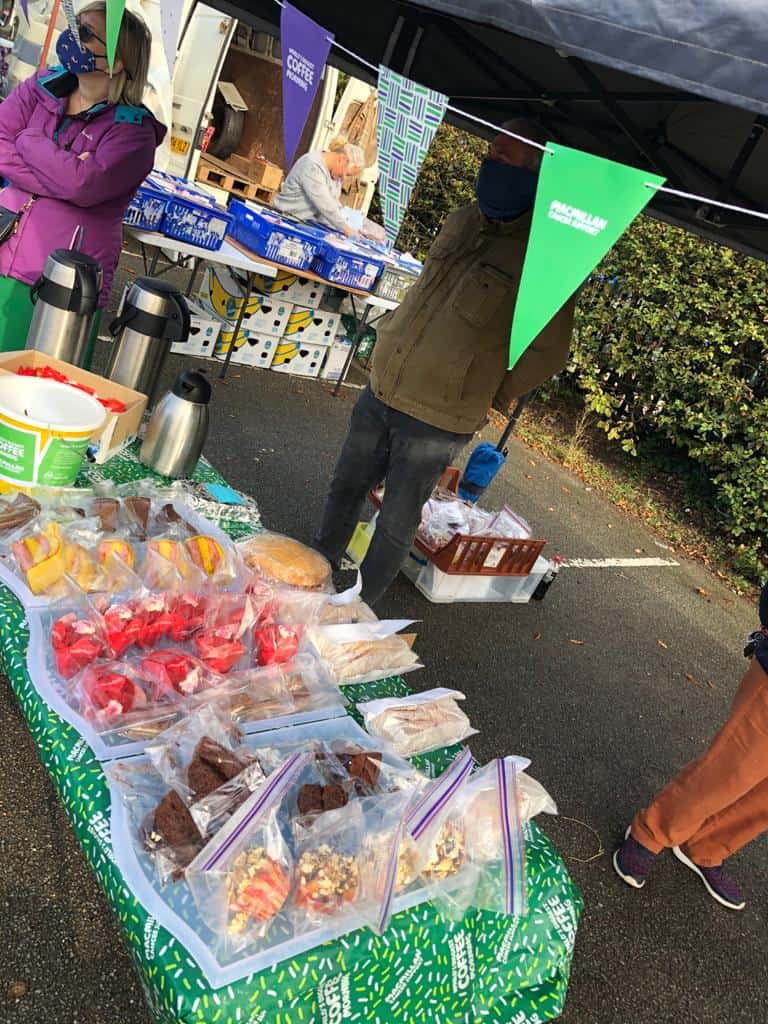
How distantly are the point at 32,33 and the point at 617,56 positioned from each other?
9254 mm

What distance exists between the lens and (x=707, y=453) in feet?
24.0

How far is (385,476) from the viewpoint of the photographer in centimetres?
309

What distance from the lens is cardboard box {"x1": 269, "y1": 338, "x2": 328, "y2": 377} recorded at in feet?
21.4

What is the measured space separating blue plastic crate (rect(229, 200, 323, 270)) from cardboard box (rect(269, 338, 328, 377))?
1048 millimetres

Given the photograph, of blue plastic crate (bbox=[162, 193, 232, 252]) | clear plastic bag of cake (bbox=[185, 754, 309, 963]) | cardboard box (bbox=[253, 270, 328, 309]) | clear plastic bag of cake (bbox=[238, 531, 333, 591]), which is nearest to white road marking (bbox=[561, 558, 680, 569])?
cardboard box (bbox=[253, 270, 328, 309])

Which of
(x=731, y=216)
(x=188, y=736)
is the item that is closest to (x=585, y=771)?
(x=188, y=736)

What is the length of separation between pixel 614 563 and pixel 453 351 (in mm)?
4006

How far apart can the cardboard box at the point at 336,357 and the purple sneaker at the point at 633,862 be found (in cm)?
512

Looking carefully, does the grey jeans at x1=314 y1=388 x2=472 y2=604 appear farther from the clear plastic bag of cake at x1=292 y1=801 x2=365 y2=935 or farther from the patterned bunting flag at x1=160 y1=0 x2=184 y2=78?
the clear plastic bag of cake at x1=292 y1=801 x2=365 y2=935

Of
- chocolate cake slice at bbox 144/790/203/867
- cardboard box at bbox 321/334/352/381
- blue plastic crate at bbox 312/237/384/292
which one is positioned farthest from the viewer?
cardboard box at bbox 321/334/352/381

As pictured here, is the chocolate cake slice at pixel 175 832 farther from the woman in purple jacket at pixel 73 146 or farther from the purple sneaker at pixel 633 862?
the purple sneaker at pixel 633 862

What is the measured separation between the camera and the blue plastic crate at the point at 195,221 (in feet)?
15.8

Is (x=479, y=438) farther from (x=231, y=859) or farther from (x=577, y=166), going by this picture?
(x=231, y=859)

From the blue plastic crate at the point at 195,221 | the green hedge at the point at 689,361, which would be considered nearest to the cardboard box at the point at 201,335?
the blue plastic crate at the point at 195,221
